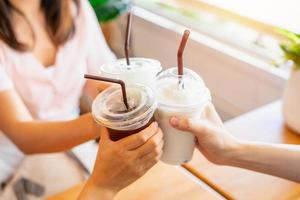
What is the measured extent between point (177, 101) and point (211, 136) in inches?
5.6

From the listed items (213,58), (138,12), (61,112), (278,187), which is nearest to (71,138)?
(61,112)

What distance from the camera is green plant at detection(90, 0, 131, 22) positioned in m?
1.81

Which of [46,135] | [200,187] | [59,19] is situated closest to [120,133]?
[200,187]

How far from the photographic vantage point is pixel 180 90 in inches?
28.5

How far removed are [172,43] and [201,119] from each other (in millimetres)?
1124

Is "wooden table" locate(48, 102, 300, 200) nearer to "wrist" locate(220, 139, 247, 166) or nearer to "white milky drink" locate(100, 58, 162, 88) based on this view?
"wrist" locate(220, 139, 247, 166)

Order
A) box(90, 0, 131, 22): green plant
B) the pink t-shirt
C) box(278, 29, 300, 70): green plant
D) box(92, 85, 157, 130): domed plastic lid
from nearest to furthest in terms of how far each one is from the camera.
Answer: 1. box(92, 85, 157, 130): domed plastic lid
2. box(278, 29, 300, 70): green plant
3. the pink t-shirt
4. box(90, 0, 131, 22): green plant

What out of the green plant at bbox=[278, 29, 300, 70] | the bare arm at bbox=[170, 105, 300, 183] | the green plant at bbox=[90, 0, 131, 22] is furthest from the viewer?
the green plant at bbox=[90, 0, 131, 22]

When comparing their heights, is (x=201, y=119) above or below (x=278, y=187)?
above

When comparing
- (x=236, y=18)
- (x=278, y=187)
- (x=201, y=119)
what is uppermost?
(x=201, y=119)

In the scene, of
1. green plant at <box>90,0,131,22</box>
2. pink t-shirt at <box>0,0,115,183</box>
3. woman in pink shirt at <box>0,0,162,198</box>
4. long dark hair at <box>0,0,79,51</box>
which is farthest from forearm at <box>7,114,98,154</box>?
green plant at <box>90,0,131,22</box>

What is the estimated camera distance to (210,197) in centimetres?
89

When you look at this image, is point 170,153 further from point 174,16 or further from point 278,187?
point 174,16

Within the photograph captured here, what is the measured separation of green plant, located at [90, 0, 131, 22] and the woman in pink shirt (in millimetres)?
430
